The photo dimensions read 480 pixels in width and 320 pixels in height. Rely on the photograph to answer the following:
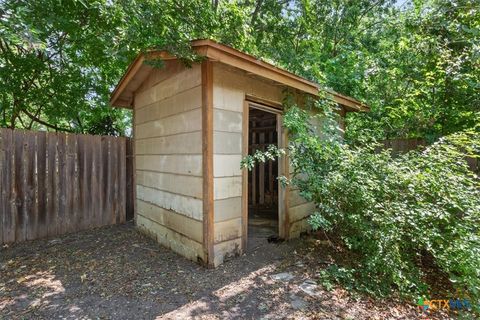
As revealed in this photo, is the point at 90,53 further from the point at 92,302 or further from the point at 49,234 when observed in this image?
the point at 92,302

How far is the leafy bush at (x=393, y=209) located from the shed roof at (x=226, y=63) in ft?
2.01

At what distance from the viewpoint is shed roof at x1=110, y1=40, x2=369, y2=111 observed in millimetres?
2887

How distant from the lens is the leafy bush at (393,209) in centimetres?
279

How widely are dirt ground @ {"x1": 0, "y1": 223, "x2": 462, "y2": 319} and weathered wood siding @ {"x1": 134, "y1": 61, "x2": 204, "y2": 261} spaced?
0.39 meters

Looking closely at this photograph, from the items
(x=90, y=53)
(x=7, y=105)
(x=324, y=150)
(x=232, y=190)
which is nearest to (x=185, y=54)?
(x=232, y=190)

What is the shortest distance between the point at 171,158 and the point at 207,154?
916mm

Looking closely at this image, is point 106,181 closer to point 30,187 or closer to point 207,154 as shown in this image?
point 30,187

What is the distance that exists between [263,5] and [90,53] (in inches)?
215

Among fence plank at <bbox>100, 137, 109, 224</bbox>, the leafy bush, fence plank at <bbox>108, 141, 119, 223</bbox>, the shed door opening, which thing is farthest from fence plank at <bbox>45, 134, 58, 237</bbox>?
the shed door opening

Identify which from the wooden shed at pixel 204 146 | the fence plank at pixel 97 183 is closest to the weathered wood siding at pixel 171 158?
the wooden shed at pixel 204 146

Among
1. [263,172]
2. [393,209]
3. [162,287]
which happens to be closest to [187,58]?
[162,287]

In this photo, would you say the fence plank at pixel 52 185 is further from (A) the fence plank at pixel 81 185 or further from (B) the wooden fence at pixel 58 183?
(A) the fence plank at pixel 81 185

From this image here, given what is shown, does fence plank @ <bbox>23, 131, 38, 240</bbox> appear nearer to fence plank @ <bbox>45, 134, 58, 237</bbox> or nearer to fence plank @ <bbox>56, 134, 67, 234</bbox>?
fence plank @ <bbox>45, 134, 58, 237</bbox>

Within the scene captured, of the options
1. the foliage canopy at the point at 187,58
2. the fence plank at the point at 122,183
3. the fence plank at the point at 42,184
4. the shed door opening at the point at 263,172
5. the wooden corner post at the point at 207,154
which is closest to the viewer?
the wooden corner post at the point at 207,154
